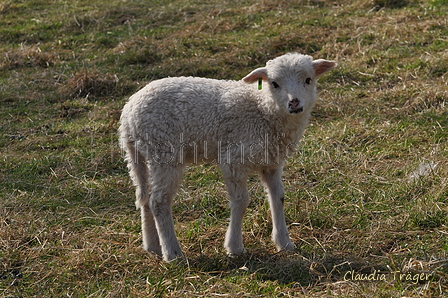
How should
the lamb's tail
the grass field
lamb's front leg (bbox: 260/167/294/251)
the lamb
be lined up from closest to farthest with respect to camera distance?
the grass field
the lamb
lamb's front leg (bbox: 260/167/294/251)
the lamb's tail

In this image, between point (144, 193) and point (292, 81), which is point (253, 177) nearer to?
point (144, 193)

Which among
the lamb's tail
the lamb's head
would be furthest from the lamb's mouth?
the lamb's tail

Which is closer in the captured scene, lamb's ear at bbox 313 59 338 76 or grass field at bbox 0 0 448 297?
grass field at bbox 0 0 448 297

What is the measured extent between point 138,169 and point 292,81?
5.66 ft

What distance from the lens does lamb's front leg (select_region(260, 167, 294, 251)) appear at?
5195 millimetres

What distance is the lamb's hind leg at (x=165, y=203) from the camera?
200 inches

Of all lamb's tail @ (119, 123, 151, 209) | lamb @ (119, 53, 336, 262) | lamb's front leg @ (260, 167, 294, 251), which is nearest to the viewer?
lamb @ (119, 53, 336, 262)

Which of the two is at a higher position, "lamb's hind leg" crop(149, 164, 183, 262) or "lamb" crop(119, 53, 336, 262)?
"lamb" crop(119, 53, 336, 262)

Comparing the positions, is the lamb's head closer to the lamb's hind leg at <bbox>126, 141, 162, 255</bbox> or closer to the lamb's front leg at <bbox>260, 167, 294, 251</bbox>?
the lamb's front leg at <bbox>260, 167, 294, 251</bbox>

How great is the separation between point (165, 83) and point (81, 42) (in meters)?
7.41

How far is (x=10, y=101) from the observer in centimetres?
959

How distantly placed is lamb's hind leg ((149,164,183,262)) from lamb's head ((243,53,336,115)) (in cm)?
118

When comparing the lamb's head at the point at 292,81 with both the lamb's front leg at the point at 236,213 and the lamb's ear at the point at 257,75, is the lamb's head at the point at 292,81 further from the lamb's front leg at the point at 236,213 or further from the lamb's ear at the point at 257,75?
the lamb's front leg at the point at 236,213

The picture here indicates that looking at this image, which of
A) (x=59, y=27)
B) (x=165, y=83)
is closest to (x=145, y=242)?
(x=165, y=83)
